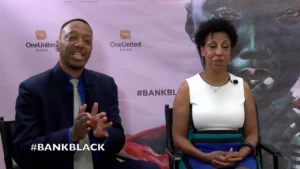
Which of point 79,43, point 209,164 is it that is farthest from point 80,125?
point 209,164

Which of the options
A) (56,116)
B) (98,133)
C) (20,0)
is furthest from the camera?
(20,0)

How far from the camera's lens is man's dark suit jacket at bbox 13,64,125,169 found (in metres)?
1.88

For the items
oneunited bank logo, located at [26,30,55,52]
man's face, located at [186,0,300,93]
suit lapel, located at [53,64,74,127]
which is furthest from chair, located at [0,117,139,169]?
man's face, located at [186,0,300,93]

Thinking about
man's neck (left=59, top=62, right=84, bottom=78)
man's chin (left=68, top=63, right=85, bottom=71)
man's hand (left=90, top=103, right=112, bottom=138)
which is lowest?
man's hand (left=90, top=103, right=112, bottom=138)

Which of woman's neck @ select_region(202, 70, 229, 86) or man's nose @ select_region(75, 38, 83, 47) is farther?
woman's neck @ select_region(202, 70, 229, 86)

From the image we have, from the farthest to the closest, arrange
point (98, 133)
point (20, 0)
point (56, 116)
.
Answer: point (20, 0) → point (56, 116) → point (98, 133)

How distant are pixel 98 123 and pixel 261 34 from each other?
1566 mm

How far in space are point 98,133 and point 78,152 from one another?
22cm

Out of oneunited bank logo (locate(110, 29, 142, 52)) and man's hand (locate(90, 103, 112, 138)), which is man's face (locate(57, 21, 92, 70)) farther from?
oneunited bank logo (locate(110, 29, 142, 52))

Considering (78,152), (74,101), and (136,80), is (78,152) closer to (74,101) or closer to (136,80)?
(74,101)

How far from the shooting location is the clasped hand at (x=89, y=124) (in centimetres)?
172

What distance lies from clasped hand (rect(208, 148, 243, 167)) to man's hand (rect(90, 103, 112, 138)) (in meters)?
0.68

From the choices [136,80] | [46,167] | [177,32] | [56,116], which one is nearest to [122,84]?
[136,80]

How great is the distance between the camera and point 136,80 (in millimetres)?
2695
